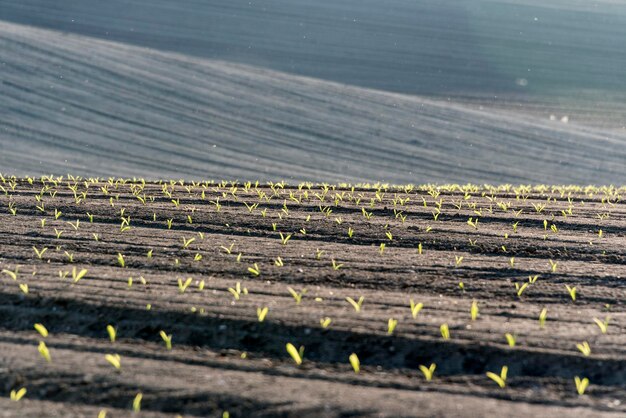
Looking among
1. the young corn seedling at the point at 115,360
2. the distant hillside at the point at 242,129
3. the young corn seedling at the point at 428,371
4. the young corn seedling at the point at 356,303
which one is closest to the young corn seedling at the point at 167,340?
the young corn seedling at the point at 115,360

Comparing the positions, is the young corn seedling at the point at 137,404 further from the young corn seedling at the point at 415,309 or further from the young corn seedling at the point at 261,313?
the young corn seedling at the point at 415,309

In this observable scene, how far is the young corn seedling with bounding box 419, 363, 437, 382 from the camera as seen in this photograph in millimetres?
2789

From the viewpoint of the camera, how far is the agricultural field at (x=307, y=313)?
2.63 m

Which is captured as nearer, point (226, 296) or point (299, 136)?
point (226, 296)

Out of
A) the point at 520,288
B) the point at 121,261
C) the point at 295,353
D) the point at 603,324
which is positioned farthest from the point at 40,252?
the point at 603,324

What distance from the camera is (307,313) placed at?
132 inches

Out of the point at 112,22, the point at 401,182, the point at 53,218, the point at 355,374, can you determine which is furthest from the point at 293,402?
the point at 112,22

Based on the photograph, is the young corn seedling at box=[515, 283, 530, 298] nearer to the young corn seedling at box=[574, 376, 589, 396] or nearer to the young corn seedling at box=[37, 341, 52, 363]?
the young corn seedling at box=[574, 376, 589, 396]

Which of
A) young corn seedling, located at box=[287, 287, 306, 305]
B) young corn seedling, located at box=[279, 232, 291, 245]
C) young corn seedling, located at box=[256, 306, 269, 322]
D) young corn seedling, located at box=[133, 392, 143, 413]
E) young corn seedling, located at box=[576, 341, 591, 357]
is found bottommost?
young corn seedling, located at box=[133, 392, 143, 413]

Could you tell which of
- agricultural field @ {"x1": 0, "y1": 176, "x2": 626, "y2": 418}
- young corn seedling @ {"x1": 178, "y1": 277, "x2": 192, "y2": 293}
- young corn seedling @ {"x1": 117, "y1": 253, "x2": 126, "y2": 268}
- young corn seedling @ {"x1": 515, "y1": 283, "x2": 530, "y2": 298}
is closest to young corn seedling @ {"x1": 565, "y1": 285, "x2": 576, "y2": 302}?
agricultural field @ {"x1": 0, "y1": 176, "x2": 626, "y2": 418}

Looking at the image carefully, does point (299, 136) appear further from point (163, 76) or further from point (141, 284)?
point (141, 284)

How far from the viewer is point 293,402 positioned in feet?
8.41

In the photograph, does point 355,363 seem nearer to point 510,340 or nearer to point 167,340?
point 510,340

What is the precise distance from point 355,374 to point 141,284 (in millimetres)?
1438
